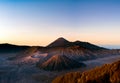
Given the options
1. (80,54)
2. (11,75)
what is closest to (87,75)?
A: (11,75)

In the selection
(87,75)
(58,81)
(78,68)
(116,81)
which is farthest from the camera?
(78,68)

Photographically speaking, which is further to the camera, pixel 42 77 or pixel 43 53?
pixel 43 53

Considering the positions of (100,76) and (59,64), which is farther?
(59,64)

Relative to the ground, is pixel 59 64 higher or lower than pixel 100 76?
higher

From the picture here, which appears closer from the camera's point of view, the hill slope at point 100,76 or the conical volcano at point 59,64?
the hill slope at point 100,76

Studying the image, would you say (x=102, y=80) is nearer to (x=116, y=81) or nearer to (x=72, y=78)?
(x=116, y=81)

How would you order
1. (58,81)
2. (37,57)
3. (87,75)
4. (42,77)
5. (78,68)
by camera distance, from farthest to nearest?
1. (37,57)
2. (78,68)
3. (42,77)
4. (58,81)
5. (87,75)

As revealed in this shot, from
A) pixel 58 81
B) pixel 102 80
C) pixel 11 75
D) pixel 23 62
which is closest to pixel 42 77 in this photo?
pixel 11 75

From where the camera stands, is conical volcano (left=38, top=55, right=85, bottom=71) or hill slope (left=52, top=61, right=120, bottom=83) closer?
hill slope (left=52, top=61, right=120, bottom=83)

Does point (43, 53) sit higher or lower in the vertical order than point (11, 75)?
higher

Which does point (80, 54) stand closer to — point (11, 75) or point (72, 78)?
point (11, 75)
